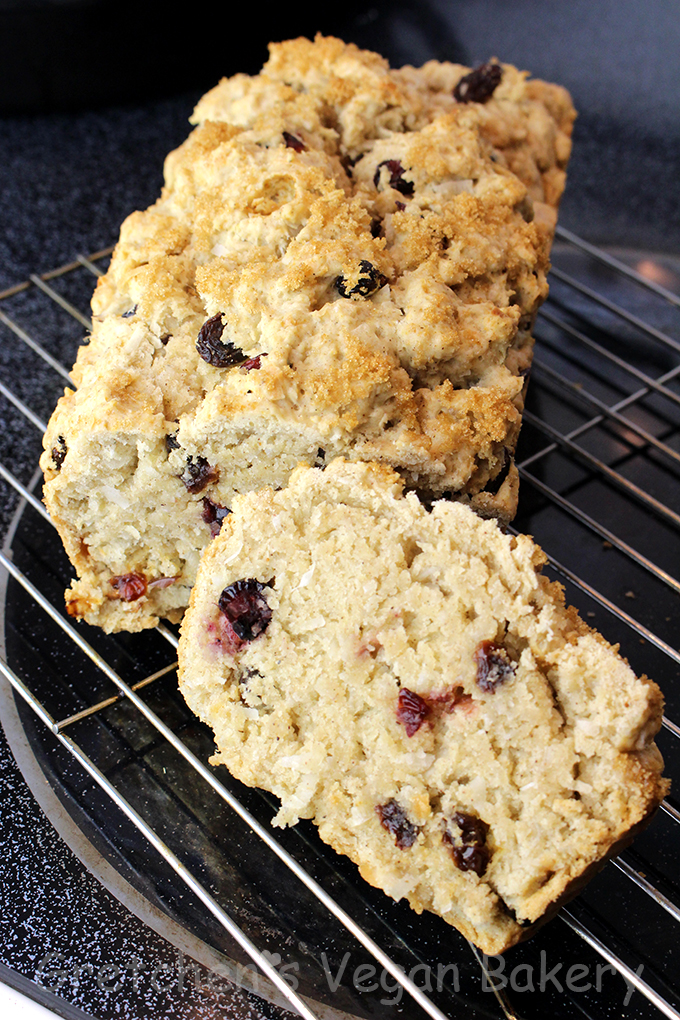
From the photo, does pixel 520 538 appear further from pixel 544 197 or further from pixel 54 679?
pixel 544 197

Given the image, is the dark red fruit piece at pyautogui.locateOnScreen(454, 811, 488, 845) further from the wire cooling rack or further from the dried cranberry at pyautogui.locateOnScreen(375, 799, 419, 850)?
the wire cooling rack

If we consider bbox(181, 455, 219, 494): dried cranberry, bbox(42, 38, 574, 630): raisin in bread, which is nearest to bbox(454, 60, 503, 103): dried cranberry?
bbox(42, 38, 574, 630): raisin in bread

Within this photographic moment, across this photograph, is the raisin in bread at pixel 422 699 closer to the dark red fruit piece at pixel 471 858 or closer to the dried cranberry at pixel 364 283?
the dark red fruit piece at pixel 471 858

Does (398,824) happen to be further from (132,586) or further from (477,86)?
(477,86)

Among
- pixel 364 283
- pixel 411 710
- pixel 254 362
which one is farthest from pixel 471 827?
pixel 364 283

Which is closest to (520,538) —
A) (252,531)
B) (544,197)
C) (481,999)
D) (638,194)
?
(252,531)

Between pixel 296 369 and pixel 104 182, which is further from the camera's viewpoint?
pixel 104 182
